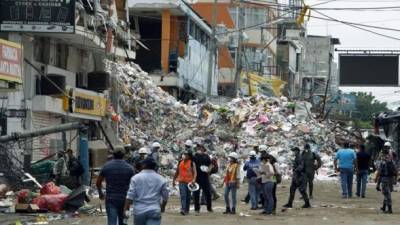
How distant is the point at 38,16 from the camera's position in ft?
95.0

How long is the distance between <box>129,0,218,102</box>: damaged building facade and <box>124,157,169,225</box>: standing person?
39.0 m

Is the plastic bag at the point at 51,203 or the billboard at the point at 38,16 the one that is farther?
the billboard at the point at 38,16

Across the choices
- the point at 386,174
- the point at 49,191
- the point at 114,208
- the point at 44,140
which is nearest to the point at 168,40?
the point at 44,140

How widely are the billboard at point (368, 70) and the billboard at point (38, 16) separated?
26.2 metres

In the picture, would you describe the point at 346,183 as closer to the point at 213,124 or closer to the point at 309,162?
the point at 309,162

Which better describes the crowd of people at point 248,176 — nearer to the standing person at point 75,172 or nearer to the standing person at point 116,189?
the standing person at point 116,189

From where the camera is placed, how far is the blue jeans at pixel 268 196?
2089 centimetres

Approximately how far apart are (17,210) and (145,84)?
22440 millimetres

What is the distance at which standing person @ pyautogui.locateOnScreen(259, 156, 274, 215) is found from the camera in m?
20.9

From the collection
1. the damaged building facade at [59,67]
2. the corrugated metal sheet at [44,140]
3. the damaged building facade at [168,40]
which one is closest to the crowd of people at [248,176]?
the damaged building facade at [59,67]

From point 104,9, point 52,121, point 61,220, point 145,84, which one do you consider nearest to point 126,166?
point 61,220

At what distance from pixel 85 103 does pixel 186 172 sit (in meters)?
14.2

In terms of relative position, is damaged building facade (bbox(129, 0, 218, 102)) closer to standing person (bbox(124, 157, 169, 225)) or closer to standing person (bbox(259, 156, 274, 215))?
standing person (bbox(259, 156, 274, 215))

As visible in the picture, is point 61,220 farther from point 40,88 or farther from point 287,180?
point 287,180
